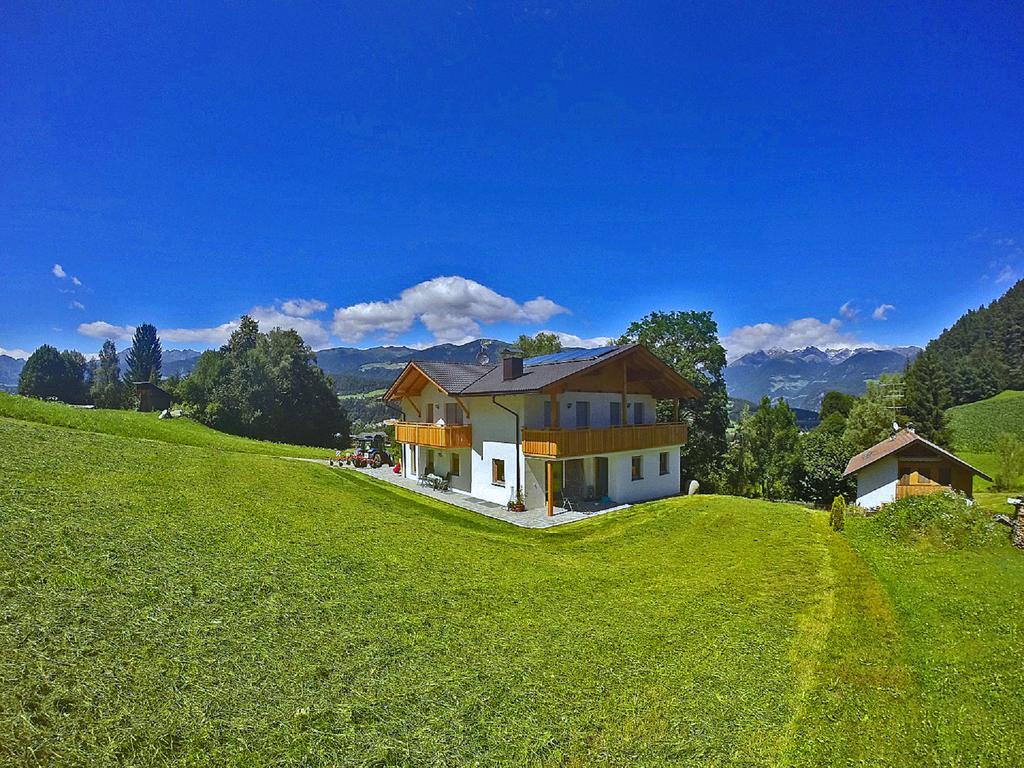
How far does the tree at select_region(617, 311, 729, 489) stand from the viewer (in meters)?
32.6

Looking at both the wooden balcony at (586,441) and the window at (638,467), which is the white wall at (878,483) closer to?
the wooden balcony at (586,441)

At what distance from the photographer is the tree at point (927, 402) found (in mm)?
41000

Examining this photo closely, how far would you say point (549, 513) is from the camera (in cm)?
1847

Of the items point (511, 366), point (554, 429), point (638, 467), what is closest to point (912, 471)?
point (638, 467)

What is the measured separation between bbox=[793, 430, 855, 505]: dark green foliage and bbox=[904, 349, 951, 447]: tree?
1752 cm

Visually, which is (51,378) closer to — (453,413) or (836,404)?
(453,413)

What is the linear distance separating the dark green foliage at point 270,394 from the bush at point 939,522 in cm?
4780

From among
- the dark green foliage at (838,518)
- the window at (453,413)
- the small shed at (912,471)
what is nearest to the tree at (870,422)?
the small shed at (912,471)

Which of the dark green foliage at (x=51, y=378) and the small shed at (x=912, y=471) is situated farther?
the dark green foliage at (x=51, y=378)

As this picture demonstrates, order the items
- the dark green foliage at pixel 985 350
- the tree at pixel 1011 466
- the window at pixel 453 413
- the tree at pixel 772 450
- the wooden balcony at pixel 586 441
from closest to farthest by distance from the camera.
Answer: the wooden balcony at pixel 586 441
the window at pixel 453 413
the tree at pixel 1011 466
the tree at pixel 772 450
the dark green foliage at pixel 985 350

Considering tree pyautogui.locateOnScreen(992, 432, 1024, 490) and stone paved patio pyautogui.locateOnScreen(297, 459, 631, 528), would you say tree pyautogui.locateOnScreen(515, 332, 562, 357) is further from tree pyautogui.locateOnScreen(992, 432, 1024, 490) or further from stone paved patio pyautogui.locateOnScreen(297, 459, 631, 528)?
tree pyautogui.locateOnScreen(992, 432, 1024, 490)

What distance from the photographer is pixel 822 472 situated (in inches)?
1126

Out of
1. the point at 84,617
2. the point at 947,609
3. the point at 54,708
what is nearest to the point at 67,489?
the point at 84,617

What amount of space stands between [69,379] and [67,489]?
98.4 m
